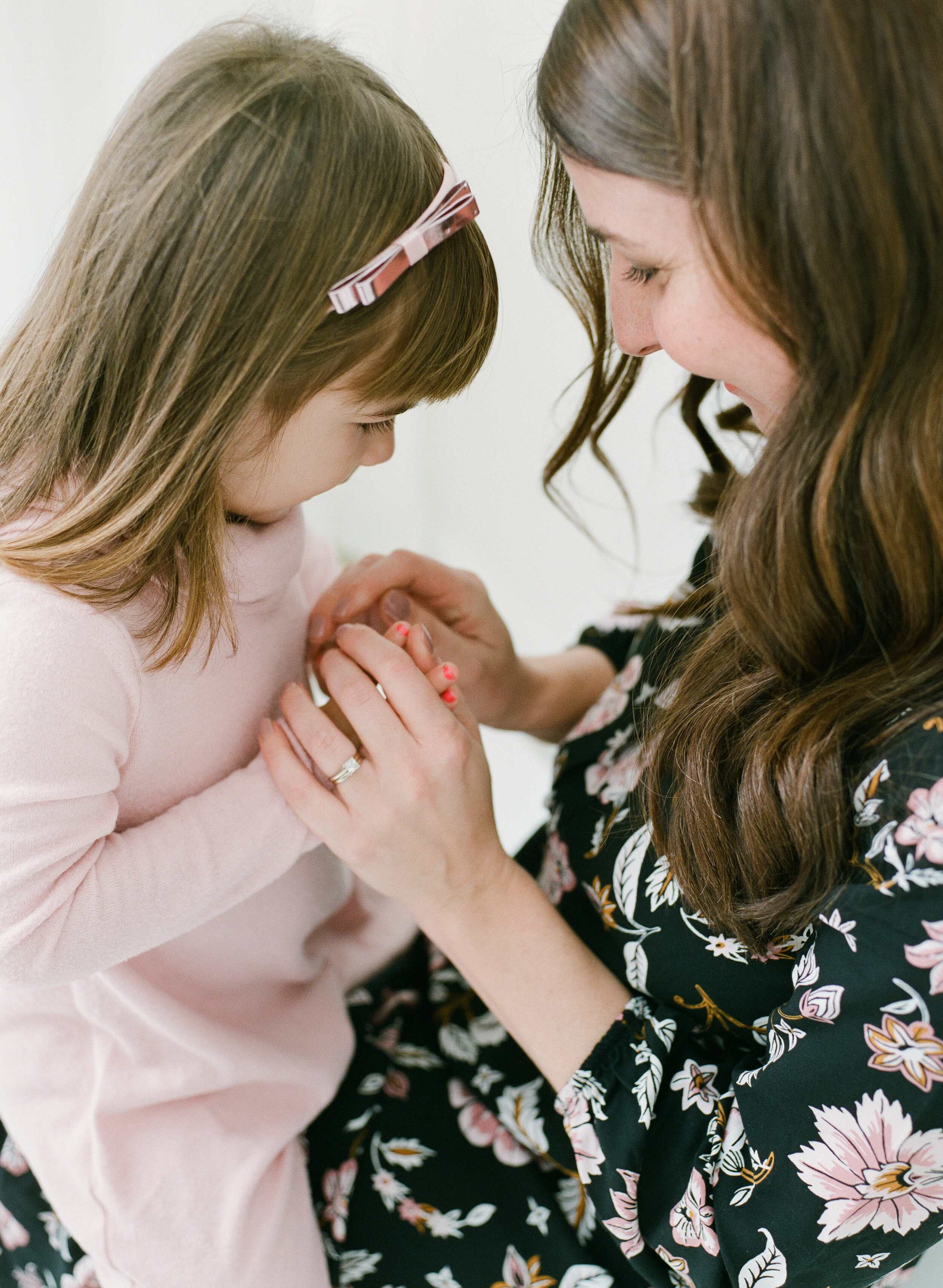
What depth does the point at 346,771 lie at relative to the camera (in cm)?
71

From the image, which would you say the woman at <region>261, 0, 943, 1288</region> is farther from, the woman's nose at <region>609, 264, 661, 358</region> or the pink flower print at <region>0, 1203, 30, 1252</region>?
the pink flower print at <region>0, 1203, 30, 1252</region>

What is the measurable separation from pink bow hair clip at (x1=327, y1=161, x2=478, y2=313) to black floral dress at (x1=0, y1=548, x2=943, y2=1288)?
0.36 meters

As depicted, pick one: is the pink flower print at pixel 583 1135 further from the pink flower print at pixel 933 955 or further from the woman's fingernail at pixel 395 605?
the woman's fingernail at pixel 395 605

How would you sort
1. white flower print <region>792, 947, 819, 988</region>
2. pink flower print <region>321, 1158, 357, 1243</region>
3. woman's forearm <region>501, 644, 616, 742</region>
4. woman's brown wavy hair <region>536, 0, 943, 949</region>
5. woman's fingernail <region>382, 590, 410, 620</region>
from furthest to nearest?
woman's forearm <region>501, 644, 616, 742</region>, woman's fingernail <region>382, 590, 410, 620</region>, pink flower print <region>321, 1158, 357, 1243</region>, white flower print <region>792, 947, 819, 988</region>, woman's brown wavy hair <region>536, 0, 943, 949</region>

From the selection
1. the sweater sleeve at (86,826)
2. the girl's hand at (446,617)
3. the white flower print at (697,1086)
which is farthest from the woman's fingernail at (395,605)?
the white flower print at (697,1086)

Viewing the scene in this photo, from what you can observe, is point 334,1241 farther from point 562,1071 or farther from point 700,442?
point 700,442

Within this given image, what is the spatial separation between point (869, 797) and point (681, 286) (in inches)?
11.9

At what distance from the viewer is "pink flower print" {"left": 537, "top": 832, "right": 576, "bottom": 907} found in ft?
2.73

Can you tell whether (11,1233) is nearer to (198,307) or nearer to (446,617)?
(446,617)

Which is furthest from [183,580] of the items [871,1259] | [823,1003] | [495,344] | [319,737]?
[495,344]

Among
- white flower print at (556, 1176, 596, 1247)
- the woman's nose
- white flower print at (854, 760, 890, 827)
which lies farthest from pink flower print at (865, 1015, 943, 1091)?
the woman's nose

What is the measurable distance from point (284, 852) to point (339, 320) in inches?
14.7

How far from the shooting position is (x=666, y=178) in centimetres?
51

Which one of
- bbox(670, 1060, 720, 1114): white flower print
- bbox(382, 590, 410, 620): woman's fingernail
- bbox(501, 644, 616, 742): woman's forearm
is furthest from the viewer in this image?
bbox(501, 644, 616, 742): woman's forearm
